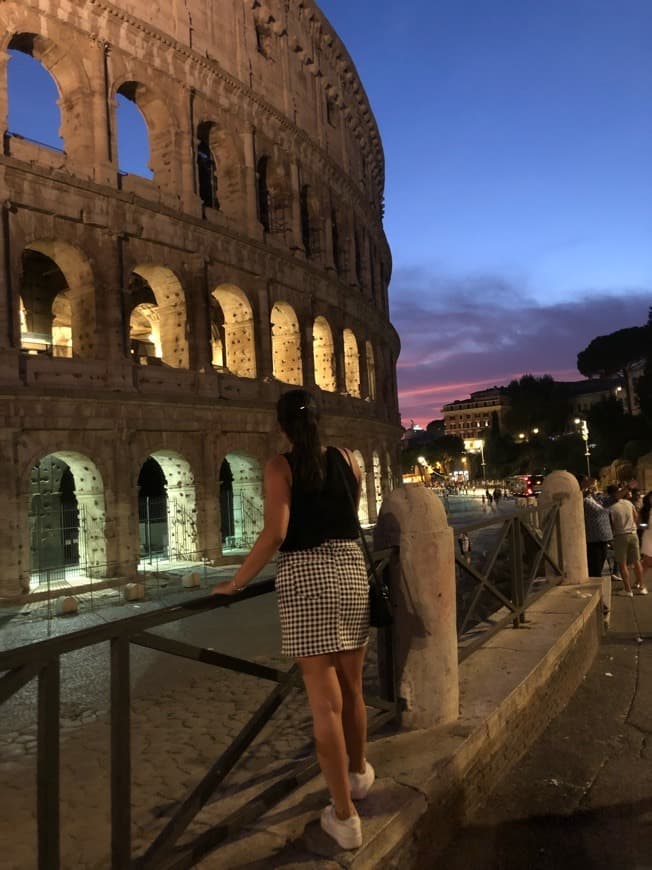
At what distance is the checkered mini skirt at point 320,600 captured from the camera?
2.66 m

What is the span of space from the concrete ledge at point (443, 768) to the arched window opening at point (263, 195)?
731 inches

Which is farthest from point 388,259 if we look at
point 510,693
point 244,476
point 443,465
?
point 443,465

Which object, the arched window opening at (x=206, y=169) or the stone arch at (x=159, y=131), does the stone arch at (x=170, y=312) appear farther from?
the arched window opening at (x=206, y=169)

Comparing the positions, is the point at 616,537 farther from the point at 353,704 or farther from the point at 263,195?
the point at 263,195

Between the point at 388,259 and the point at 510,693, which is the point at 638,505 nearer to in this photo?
the point at 510,693

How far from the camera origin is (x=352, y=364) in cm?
2578

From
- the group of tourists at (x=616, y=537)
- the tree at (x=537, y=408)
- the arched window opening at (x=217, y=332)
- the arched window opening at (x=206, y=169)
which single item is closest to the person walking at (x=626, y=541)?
the group of tourists at (x=616, y=537)

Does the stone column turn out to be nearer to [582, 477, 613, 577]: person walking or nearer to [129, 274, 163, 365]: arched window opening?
[129, 274, 163, 365]: arched window opening

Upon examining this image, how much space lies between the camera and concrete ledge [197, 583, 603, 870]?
2699 mm

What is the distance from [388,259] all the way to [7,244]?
22.2 m

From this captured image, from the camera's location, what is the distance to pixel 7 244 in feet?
45.6

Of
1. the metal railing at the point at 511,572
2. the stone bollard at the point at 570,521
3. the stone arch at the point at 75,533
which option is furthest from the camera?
the stone arch at the point at 75,533

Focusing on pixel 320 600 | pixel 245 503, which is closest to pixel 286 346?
pixel 245 503

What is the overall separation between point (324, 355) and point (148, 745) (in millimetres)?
19784
